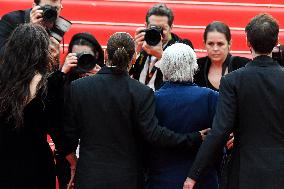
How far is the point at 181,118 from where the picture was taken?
3.29m

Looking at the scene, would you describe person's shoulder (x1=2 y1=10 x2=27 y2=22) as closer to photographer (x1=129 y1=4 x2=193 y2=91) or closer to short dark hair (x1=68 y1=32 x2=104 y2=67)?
short dark hair (x1=68 y1=32 x2=104 y2=67)

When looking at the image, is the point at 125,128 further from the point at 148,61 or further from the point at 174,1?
the point at 174,1

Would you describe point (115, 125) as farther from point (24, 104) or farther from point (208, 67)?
point (208, 67)

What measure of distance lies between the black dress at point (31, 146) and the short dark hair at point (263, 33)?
102 centimetres

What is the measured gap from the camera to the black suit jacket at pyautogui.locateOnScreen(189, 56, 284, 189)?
3.09 meters

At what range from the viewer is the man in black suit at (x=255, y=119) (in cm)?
309

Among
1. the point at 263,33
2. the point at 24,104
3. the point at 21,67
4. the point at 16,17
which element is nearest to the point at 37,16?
the point at 16,17

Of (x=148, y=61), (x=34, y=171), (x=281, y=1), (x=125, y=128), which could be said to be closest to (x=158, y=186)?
(x=125, y=128)

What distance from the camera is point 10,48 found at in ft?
10.4

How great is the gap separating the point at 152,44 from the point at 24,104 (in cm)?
99

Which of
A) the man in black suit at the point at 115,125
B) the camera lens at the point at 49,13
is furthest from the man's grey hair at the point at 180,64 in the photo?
the camera lens at the point at 49,13

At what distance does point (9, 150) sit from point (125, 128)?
58cm

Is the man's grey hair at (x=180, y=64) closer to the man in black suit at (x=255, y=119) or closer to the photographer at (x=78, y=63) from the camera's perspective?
the man in black suit at (x=255, y=119)

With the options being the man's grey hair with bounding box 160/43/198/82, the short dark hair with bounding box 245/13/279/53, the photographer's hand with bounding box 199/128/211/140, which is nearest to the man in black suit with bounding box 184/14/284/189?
the short dark hair with bounding box 245/13/279/53
